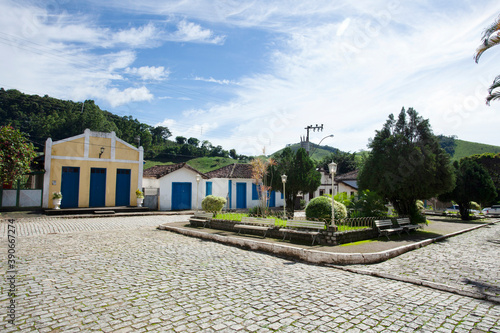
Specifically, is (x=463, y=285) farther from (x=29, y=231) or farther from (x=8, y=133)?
(x=8, y=133)

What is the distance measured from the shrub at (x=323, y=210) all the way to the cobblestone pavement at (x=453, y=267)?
2.61m

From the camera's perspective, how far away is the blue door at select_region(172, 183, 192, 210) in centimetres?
2514

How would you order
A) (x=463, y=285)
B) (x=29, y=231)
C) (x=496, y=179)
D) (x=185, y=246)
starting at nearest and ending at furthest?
(x=463, y=285)
(x=185, y=246)
(x=29, y=231)
(x=496, y=179)

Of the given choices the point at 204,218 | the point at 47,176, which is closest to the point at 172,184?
the point at 47,176

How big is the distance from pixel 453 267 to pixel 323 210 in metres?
4.48

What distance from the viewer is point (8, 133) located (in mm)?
17906

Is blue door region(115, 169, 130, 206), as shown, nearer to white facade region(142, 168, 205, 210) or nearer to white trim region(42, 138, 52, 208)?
white facade region(142, 168, 205, 210)

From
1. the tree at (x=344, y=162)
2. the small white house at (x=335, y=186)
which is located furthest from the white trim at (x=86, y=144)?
the tree at (x=344, y=162)

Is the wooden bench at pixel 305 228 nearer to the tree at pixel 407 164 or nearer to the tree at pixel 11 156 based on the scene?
the tree at pixel 407 164

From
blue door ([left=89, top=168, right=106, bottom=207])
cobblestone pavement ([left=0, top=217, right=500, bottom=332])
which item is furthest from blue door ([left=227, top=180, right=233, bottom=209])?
cobblestone pavement ([left=0, top=217, right=500, bottom=332])

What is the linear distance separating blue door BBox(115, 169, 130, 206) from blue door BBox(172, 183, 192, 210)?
3.57 meters

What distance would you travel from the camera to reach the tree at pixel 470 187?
2186cm

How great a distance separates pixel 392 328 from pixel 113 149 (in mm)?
23417

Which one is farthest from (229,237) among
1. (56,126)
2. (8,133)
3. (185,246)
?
(56,126)
